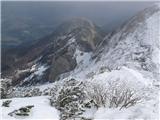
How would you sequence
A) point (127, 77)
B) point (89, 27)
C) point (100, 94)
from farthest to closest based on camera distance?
point (89, 27), point (127, 77), point (100, 94)

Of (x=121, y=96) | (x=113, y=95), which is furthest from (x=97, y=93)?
(x=121, y=96)

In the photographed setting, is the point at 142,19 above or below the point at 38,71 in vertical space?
above

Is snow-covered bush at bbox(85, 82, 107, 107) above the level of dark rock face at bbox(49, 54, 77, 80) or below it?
below

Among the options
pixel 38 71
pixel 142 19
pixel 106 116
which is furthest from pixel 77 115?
pixel 38 71

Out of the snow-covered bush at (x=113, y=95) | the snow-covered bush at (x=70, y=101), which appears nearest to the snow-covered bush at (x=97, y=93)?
the snow-covered bush at (x=113, y=95)

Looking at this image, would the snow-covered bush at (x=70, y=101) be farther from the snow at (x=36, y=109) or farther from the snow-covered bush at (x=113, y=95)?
the snow-covered bush at (x=113, y=95)

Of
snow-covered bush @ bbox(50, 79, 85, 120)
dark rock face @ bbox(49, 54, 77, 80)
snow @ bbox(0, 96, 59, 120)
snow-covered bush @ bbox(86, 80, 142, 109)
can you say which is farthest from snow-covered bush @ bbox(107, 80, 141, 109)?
dark rock face @ bbox(49, 54, 77, 80)

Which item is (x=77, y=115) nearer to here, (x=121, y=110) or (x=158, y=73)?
(x=121, y=110)

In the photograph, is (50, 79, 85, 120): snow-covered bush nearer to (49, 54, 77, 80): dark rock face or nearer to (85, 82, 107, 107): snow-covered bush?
(85, 82, 107, 107): snow-covered bush
